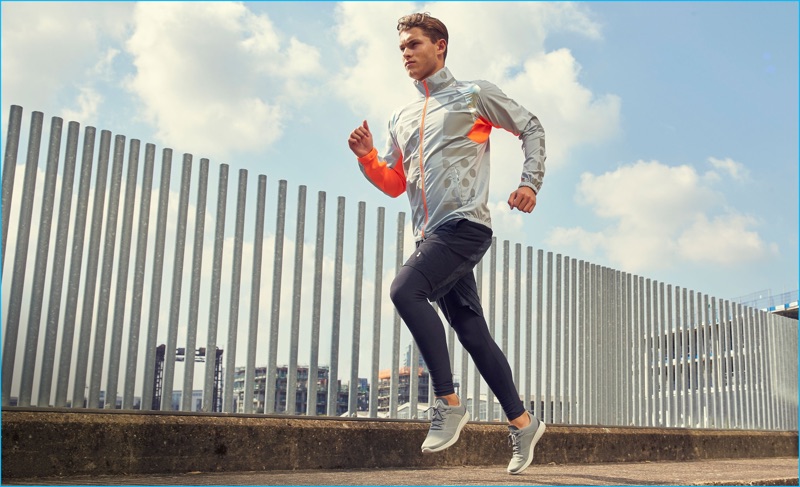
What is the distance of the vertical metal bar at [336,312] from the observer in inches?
220

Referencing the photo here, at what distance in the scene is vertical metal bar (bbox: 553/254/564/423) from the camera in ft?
24.8

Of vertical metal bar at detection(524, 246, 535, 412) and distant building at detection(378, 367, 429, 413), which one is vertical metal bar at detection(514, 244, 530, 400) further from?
distant building at detection(378, 367, 429, 413)

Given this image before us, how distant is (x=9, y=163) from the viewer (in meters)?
4.47

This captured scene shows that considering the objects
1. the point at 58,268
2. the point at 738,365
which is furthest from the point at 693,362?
the point at 58,268

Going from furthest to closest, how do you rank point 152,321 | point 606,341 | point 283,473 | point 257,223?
point 606,341 < point 257,223 < point 152,321 < point 283,473

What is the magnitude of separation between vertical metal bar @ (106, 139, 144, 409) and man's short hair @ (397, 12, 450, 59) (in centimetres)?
181

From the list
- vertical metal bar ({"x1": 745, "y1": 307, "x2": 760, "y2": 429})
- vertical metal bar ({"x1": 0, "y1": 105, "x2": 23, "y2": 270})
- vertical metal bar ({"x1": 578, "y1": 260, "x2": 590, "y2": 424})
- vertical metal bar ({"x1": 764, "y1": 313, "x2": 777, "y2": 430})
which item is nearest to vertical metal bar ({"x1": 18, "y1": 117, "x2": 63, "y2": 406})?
vertical metal bar ({"x1": 0, "y1": 105, "x2": 23, "y2": 270})

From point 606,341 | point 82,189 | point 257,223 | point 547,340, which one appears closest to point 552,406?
point 547,340

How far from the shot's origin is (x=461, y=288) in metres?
4.05

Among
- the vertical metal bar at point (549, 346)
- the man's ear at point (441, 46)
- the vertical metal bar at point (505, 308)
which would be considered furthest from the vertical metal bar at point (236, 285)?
the vertical metal bar at point (549, 346)

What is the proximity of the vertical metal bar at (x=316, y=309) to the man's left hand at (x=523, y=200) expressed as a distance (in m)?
2.12

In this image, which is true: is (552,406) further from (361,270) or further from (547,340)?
(361,270)

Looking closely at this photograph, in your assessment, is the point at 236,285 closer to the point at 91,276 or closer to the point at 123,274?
the point at 123,274

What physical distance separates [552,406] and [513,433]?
3.62 m
